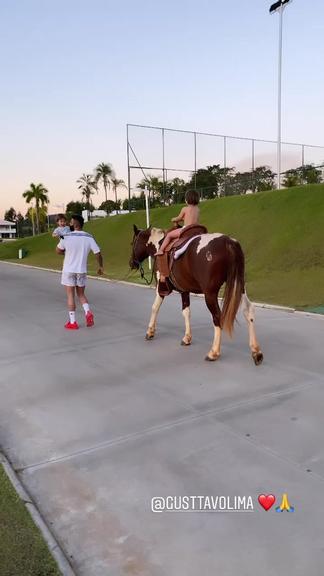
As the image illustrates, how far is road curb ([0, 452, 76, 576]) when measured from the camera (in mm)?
2330

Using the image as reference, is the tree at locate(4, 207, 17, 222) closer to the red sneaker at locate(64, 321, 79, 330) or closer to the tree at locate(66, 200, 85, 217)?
the tree at locate(66, 200, 85, 217)

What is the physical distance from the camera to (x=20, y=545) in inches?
96.9

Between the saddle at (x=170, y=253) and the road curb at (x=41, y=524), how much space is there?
3896mm

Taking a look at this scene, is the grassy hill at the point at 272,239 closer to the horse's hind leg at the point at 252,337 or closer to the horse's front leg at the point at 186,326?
the horse's front leg at the point at 186,326

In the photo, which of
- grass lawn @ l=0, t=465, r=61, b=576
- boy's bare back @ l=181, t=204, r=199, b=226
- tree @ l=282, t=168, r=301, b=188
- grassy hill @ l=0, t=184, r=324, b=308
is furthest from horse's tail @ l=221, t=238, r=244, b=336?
tree @ l=282, t=168, r=301, b=188

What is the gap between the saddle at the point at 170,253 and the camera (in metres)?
6.46

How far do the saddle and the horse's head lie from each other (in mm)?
767

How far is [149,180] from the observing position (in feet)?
114

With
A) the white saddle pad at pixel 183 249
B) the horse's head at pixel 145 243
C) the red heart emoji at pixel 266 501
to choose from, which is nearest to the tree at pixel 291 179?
the horse's head at pixel 145 243

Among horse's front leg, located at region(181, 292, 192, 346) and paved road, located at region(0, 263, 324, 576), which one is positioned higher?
horse's front leg, located at region(181, 292, 192, 346)

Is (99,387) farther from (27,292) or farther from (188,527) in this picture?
(27,292)

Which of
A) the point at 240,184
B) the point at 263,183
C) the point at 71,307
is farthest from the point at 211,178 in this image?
the point at 71,307

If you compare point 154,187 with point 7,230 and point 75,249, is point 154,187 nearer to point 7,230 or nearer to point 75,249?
point 75,249

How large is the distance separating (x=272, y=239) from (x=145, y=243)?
1137 cm
